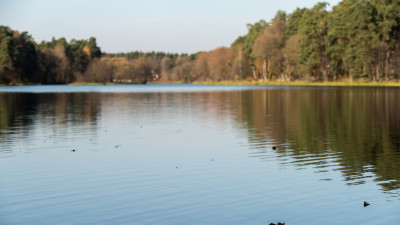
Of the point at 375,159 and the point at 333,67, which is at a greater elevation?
the point at 333,67

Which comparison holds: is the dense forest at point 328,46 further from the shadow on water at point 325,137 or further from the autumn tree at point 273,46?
the shadow on water at point 325,137

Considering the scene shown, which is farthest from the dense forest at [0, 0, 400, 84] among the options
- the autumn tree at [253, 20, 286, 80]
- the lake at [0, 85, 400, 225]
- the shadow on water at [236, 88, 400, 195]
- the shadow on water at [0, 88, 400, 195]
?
the lake at [0, 85, 400, 225]

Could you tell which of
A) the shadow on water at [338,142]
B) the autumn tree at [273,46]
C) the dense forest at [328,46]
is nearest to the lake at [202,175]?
the shadow on water at [338,142]

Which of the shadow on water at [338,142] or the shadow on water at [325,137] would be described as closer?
the shadow on water at [338,142]

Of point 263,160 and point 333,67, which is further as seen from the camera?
point 333,67

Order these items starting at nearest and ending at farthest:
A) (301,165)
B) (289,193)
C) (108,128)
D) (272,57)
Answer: (289,193) < (301,165) < (108,128) < (272,57)

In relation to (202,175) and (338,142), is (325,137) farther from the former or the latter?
(202,175)

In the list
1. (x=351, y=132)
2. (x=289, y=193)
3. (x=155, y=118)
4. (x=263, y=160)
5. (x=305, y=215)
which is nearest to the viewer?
(x=305, y=215)

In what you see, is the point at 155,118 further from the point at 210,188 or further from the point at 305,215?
the point at 305,215

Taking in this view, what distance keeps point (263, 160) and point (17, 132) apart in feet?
61.0

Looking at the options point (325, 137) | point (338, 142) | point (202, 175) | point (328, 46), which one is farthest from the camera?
point (328, 46)

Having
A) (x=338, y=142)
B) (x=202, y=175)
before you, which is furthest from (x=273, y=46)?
(x=202, y=175)

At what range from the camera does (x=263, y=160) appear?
20.3 metres

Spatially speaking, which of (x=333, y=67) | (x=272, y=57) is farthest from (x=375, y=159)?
(x=272, y=57)
